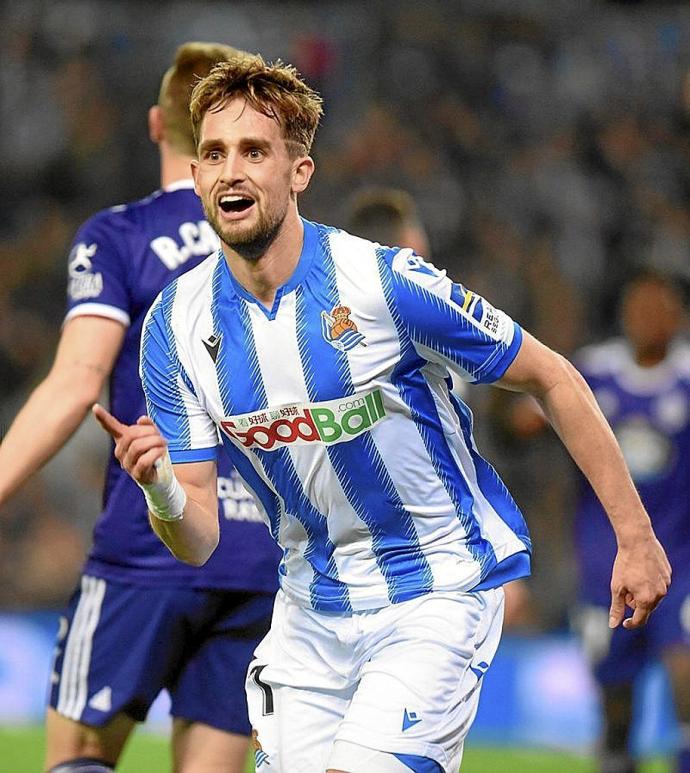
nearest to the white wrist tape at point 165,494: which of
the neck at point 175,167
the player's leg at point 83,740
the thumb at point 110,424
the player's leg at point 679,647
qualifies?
the thumb at point 110,424

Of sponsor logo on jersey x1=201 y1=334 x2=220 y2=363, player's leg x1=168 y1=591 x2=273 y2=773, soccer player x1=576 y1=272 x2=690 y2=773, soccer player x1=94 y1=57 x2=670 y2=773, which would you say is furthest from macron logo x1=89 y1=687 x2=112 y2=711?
soccer player x1=576 y1=272 x2=690 y2=773

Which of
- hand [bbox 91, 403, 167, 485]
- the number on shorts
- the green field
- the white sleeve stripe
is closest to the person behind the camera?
hand [bbox 91, 403, 167, 485]

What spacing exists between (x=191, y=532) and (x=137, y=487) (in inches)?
33.6

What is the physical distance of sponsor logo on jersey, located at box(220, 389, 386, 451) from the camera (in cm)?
357

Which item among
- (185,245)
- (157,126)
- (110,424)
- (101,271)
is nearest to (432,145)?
(157,126)

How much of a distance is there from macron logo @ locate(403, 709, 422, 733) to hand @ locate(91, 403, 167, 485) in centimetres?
75

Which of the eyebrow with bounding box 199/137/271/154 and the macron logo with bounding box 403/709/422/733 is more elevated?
the eyebrow with bounding box 199/137/271/154

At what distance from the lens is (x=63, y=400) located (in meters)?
4.12

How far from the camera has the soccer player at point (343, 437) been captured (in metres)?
3.52

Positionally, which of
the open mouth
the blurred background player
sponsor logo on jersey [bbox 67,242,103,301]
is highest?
the blurred background player

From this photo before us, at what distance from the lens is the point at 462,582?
3.64 metres

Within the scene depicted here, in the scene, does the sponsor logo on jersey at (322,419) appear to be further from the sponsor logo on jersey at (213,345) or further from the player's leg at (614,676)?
the player's leg at (614,676)

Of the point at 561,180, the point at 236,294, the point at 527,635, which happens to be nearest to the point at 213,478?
the point at 236,294

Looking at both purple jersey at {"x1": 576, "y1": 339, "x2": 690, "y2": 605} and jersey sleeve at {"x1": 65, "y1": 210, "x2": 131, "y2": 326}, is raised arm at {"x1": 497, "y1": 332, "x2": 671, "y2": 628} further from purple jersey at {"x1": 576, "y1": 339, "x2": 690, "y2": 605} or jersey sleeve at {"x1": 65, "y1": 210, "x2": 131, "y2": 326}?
purple jersey at {"x1": 576, "y1": 339, "x2": 690, "y2": 605}
